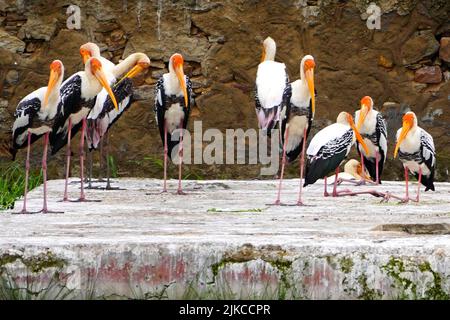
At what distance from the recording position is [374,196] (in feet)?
28.7

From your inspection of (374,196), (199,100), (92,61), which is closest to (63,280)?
(92,61)

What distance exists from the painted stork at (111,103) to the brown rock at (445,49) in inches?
118

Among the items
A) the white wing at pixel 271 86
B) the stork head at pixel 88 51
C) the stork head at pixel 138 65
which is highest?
the stork head at pixel 88 51

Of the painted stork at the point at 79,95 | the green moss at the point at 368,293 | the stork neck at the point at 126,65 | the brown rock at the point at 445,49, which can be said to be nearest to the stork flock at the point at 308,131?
the painted stork at the point at 79,95

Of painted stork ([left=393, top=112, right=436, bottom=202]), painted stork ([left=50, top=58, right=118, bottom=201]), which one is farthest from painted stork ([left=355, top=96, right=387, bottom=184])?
painted stork ([left=50, top=58, right=118, bottom=201])

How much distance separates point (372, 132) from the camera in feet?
33.8

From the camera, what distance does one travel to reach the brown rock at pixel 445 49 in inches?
453

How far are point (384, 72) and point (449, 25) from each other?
76cm

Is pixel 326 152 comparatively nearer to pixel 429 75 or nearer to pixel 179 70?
pixel 179 70

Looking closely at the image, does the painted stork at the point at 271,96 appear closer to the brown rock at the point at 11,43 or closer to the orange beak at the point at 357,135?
the orange beak at the point at 357,135

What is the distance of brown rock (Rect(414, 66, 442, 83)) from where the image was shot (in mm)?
11523

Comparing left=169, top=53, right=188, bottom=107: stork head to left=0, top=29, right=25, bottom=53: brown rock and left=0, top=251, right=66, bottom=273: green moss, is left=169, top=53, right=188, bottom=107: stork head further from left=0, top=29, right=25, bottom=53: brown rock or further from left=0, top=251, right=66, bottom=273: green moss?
left=0, top=251, right=66, bottom=273: green moss
